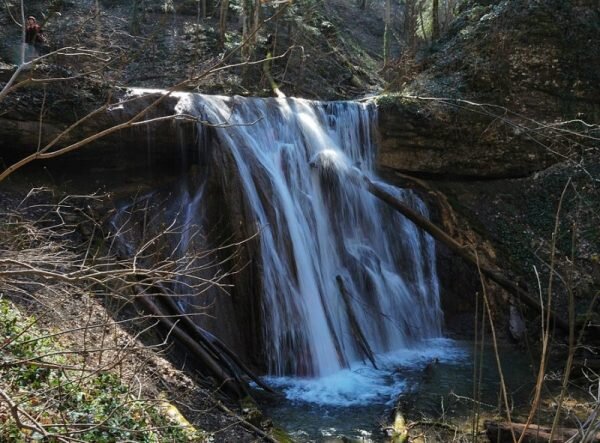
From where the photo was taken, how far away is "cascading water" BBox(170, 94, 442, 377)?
9078mm

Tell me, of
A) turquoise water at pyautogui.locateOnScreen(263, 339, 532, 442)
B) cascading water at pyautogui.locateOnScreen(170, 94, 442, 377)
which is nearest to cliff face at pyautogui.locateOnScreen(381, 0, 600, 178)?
cascading water at pyautogui.locateOnScreen(170, 94, 442, 377)

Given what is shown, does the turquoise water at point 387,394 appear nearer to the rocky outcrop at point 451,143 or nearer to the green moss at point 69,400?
the green moss at point 69,400

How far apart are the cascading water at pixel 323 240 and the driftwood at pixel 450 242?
1.68ft

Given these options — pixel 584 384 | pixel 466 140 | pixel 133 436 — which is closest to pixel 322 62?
pixel 466 140

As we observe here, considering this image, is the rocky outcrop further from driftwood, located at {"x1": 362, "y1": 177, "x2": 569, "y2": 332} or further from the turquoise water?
the turquoise water

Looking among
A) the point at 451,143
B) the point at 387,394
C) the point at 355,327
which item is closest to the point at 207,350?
the point at 387,394

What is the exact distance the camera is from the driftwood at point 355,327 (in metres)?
9.21

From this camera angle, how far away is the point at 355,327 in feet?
31.7

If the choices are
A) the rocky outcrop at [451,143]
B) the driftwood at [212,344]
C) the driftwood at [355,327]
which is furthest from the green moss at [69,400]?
the rocky outcrop at [451,143]

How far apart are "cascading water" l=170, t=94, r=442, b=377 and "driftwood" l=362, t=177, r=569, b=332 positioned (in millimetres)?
511

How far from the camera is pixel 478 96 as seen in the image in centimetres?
1440

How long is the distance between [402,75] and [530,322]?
8.13 meters

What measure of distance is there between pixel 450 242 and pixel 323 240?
2.40 meters

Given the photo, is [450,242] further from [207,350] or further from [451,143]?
[207,350]
